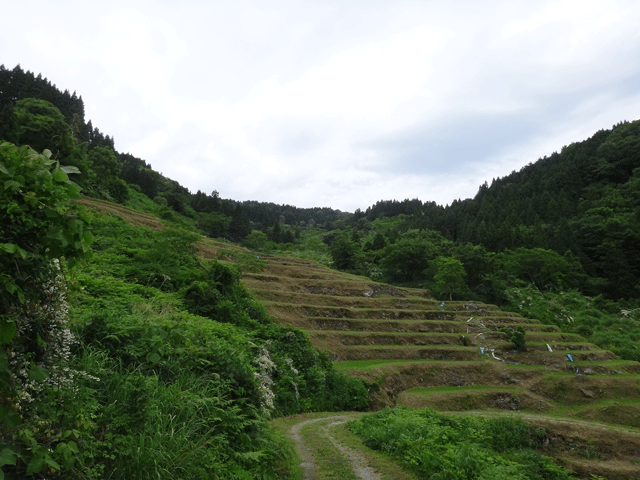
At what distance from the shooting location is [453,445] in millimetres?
7715

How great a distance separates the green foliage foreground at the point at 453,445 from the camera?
6.47 metres

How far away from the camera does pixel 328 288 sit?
33.2m

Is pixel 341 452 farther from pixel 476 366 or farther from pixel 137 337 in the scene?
pixel 476 366

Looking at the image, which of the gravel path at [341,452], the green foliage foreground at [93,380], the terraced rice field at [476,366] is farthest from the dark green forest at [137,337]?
the terraced rice field at [476,366]

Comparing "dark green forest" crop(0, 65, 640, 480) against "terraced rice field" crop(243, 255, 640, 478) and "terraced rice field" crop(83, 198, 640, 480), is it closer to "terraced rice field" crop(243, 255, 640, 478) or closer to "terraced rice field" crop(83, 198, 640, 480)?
"terraced rice field" crop(83, 198, 640, 480)

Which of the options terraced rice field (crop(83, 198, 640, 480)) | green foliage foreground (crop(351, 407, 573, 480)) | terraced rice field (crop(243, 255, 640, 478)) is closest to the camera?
green foliage foreground (crop(351, 407, 573, 480))

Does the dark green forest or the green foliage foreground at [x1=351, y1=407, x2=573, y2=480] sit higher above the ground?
the dark green forest

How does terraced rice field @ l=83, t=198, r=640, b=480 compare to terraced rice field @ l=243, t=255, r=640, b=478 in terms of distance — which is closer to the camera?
terraced rice field @ l=83, t=198, r=640, b=480

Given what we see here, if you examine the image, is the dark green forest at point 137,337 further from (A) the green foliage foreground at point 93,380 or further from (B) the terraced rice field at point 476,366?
(B) the terraced rice field at point 476,366

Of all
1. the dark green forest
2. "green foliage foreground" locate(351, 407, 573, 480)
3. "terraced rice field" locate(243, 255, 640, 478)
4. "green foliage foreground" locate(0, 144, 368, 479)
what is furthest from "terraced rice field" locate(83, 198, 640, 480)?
"green foliage foreground" locate(0, 144, 368, 479)

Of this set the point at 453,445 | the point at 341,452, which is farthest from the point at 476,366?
the point at 341,452

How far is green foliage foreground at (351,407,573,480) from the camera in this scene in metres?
6.47

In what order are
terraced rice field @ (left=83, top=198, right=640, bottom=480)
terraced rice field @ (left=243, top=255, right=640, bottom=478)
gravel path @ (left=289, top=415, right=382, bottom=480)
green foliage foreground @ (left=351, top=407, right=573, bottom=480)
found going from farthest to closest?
terraced rice field @ (left=243, top=255, right=640, bottom=478), terraced rice field @ (left=83, top=198, right=640, bottom=480), gravel path @ (left=289, top=415, right=382, bottom=480), green foliage foreground @ (left=351, top=407, right=573, bottom=480)

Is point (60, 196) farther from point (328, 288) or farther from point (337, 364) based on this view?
point (328, 288)
